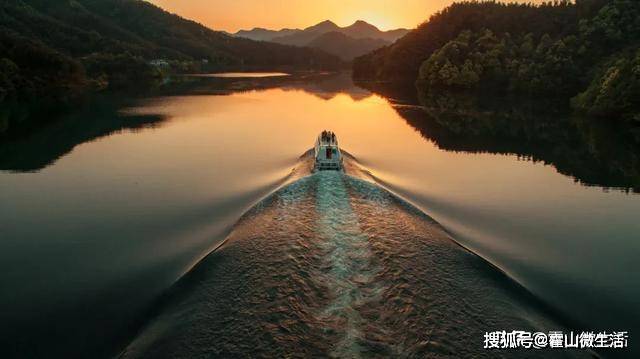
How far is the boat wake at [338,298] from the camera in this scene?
42.5 ft

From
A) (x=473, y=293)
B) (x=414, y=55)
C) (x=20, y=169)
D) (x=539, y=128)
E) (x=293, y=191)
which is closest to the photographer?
(x=473, y=293)

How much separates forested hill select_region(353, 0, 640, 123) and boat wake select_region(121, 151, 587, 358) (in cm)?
5693

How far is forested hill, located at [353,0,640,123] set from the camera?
2749 inches

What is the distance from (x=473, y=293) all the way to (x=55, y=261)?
58.7 ft

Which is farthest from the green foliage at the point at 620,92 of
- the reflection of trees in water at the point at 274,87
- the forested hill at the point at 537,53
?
the reflection of trees in water at the point at 274,87

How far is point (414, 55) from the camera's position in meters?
186

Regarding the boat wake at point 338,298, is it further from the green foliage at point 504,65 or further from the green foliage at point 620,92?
the green foliage at point 504,65

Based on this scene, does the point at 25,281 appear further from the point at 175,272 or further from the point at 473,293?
the point at 473,293

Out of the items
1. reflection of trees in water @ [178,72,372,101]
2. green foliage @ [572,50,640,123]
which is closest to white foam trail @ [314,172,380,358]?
green foliage @ [572,50,640,123]

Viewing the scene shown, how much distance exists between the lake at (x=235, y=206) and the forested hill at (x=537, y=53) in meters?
12.9

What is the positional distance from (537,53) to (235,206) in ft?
352

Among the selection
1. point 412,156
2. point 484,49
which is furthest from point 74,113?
point 484,49

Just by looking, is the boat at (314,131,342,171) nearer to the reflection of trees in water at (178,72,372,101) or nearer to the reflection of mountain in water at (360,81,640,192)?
the reflection of mountain in water at (360,81,640,192)

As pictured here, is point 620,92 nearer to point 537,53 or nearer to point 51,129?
point 537,53
